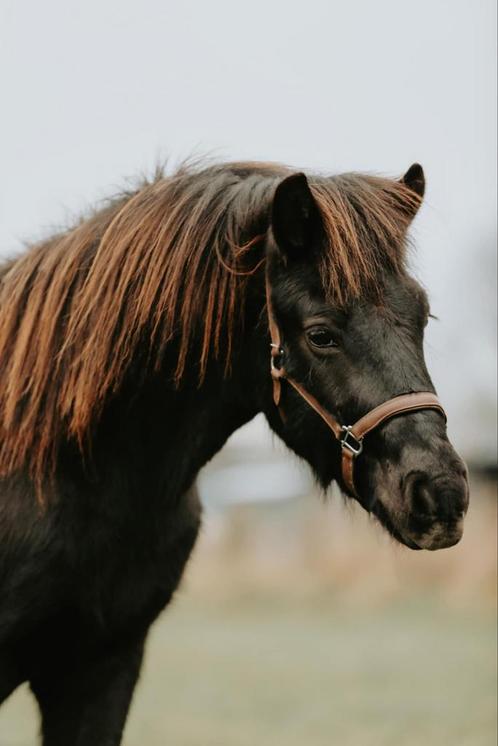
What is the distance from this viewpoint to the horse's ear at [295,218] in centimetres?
363

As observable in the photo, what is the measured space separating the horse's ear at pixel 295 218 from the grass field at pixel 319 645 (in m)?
1.06

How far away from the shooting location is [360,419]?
3514 mm

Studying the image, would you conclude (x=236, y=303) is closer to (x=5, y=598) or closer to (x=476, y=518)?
(x=5, y=598)

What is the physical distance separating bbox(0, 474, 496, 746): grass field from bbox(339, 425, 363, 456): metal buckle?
18.1 inches

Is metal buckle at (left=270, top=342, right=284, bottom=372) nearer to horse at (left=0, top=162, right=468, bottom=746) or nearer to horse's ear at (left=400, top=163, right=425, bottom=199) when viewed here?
horse at (left=0, top=162, right=468, bottom=746)

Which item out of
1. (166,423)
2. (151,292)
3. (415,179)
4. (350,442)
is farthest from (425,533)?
(415,179)

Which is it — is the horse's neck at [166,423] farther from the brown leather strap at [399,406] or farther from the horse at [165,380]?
the brown leather strap at [399,406]

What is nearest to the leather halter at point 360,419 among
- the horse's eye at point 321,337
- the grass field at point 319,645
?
the horse's eye at point 321,337

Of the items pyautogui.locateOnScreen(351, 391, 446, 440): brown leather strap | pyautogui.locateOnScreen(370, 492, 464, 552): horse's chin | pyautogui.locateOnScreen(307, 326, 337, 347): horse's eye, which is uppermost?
pyautogui.locateOnScreen(307, 326, 337, 347): horse's eye

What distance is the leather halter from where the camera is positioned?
3.43 metres

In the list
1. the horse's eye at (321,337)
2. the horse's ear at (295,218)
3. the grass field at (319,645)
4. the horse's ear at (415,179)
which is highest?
the horse's ear at (295,218)

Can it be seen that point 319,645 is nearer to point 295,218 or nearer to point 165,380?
point 165,380

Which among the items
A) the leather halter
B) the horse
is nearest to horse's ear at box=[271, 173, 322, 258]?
the horse

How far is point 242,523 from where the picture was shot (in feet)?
61.8
